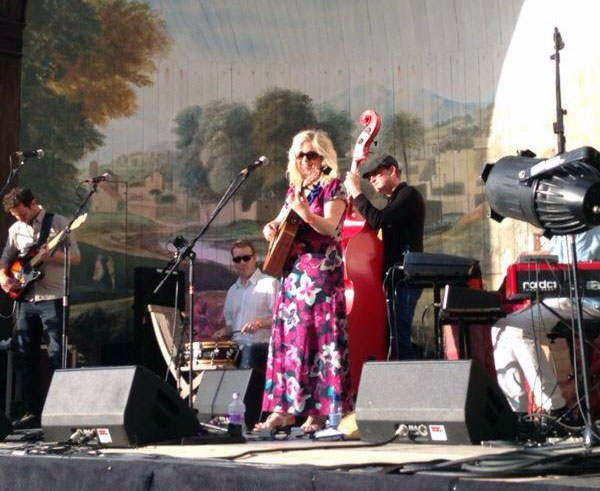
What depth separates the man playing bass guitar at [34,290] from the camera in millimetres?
6465

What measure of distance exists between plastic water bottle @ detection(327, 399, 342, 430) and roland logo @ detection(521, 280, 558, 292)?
1.10m

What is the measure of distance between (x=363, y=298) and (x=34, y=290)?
261cm

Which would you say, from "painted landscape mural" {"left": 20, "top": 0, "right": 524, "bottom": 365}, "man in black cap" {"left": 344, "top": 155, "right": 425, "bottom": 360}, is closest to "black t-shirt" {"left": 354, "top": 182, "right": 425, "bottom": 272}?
"man in black cap" {"left": 344, "top": 155, "right": 425, "bottom": 360}

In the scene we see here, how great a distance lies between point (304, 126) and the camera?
30.5 ft

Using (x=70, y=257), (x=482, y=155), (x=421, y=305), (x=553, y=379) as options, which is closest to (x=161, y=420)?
(x=553, y=379)

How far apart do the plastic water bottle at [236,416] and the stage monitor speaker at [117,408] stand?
0.20 m

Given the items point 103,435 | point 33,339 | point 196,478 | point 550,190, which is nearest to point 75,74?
point 33,339

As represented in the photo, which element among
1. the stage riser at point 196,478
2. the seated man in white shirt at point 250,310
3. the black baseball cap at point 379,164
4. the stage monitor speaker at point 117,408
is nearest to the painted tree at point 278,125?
the seated man in white shirt at point 250,310

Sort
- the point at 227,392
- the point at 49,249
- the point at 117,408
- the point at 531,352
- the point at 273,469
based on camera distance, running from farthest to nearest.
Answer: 1. the point at 49,249
2. the point at 227,392
3. the point at 531,352
4. the point at 117,408
5. the point at 273,469

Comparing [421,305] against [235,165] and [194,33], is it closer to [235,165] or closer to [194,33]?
[235,165]

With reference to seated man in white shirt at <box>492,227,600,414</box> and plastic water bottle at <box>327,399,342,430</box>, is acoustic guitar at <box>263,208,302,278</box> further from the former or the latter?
seated man in white shirt at <box>492,227,600,414</box>

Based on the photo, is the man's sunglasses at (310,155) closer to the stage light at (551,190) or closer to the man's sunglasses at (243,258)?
the stage light at (551,190)

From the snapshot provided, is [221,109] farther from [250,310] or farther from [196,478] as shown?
[196,478]

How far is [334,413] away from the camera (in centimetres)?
436
